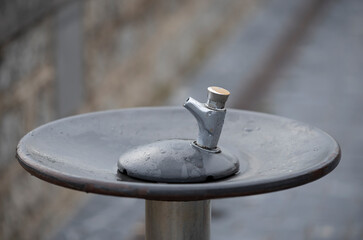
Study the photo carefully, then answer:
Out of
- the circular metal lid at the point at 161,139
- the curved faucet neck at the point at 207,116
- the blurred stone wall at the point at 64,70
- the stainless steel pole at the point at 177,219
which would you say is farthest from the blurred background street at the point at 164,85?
the curved faucet neck at the point at 207,116

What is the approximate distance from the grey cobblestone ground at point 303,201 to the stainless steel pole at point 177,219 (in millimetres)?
2512

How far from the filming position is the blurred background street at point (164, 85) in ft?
13.6

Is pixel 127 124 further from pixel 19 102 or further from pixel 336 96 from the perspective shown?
pixel 336 96

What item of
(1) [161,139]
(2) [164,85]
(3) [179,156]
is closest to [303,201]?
(2) [164,85]

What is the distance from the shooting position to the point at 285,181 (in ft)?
5.49

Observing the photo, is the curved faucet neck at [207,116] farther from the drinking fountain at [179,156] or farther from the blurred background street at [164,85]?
the blurred background street at [164,85]

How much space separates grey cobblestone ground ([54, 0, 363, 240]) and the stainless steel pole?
8.24 feet

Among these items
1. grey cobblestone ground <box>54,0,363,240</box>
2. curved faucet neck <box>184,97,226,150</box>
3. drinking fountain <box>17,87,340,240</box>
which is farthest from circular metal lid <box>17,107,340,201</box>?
grey cobblestone ground <box>54,0,363,240</box>

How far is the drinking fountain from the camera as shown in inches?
65.6

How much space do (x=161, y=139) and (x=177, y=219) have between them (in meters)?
0.27

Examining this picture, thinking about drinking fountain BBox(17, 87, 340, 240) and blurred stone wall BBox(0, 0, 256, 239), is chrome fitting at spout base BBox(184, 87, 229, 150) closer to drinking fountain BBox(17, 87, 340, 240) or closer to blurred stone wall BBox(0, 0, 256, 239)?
drinking fountain BBox(17, 87, 340, 240)

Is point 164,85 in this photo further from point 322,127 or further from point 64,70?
point 64,70

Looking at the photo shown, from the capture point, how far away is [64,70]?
186 inches

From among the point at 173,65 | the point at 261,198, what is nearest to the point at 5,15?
the point at 261,198
